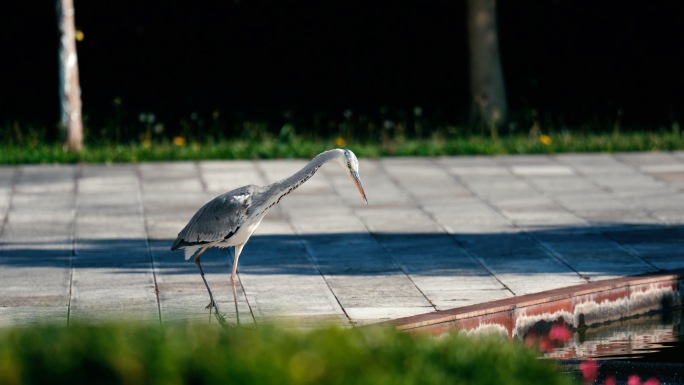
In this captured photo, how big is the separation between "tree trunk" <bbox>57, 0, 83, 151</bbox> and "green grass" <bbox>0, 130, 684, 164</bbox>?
0.87 feet

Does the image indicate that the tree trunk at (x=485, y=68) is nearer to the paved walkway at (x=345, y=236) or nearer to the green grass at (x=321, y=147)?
the green grass at (x=321, y=147)

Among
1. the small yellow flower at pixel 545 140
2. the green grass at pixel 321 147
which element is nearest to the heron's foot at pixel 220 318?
the green grass at pixel 321 147

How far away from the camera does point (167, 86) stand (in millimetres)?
19875

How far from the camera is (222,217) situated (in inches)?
299

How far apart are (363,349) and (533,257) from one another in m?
5.45

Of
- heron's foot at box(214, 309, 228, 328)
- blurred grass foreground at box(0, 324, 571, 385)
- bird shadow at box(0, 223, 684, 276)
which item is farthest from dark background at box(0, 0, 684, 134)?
blurred grass foreground at box(0, 324, 571, 385)

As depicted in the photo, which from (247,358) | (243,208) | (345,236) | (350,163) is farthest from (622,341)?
(247,358)

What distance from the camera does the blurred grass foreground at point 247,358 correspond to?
407 cm

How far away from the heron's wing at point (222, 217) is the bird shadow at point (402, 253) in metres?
1.69

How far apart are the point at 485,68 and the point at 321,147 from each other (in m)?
3.34

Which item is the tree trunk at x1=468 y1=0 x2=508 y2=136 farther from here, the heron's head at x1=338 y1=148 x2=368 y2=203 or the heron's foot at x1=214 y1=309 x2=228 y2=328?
the heron's foot at x1=214 y1=309 x2=228 y2=328

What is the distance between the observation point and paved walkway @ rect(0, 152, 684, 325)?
28.0 ft

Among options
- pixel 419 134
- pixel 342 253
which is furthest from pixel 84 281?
pixel 419 134

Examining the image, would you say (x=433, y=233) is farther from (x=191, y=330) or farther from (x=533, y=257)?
(x=191, y=330)
